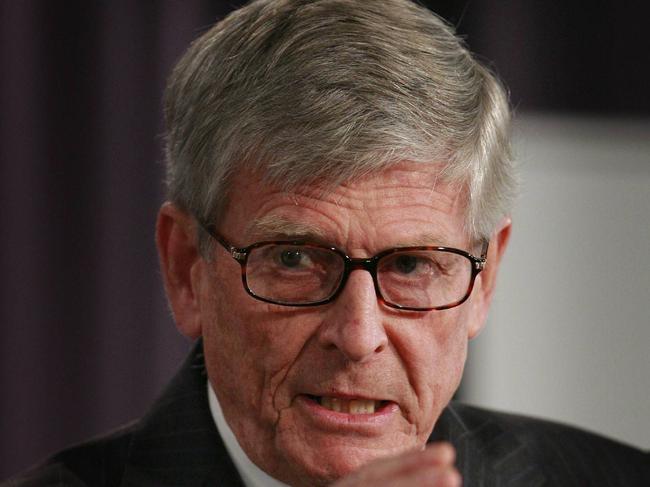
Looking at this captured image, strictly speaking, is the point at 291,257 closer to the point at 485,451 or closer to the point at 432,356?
the point at 432,356

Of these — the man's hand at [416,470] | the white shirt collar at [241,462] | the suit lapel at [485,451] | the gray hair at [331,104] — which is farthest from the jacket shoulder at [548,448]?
the man's hand at [416,470]

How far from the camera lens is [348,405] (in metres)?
1.84

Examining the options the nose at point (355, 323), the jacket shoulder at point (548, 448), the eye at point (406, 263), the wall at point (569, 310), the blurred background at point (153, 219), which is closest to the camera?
the nose at point (355, 323)

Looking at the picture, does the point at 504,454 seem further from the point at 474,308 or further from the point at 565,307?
the point at 565,307

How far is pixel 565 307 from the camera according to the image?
13.1 feet

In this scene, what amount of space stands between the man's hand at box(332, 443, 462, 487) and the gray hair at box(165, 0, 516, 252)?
0.54m

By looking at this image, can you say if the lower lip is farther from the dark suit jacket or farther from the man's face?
the dark suit jacket

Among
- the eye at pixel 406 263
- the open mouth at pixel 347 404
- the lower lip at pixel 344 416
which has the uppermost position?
the eye at pixel 406 263

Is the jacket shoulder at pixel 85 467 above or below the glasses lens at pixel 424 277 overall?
below

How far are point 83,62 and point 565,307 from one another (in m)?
1.89

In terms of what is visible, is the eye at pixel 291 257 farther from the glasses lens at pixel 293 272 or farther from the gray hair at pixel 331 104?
the gray hair at pixel 331 104

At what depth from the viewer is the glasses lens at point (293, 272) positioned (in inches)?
72.6

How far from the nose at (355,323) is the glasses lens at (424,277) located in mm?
49

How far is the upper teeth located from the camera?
1837 millimetres
